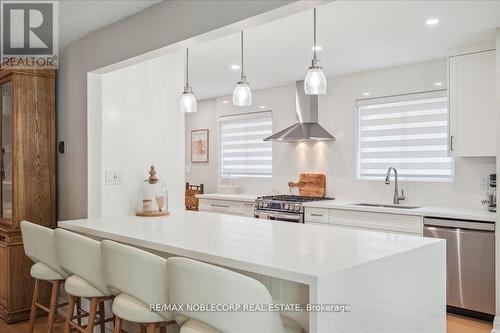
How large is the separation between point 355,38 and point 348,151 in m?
1.77

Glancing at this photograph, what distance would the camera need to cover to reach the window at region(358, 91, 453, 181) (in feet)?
14.4

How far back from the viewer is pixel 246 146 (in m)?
6.35

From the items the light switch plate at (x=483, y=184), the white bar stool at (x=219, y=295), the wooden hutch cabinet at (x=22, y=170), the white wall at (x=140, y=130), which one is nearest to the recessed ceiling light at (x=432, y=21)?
the light switch plate at (x=483, y=184)

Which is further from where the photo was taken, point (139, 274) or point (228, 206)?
point (228, 206)

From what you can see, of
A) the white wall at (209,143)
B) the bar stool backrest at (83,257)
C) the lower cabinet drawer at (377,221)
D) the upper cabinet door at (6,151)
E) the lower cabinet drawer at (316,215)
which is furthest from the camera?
the white wall at (209,143)

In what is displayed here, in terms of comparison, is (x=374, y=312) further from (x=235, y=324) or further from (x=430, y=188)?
(x=430, y=188)

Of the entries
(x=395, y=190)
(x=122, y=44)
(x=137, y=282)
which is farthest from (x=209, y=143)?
(x=137, y=282)

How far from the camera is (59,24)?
3.10 m

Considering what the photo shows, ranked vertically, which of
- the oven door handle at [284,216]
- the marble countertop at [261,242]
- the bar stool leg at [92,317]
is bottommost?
the bar stool leg at [92,317]

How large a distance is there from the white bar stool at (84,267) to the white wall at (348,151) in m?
3.36

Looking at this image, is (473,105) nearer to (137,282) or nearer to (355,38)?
(355,38)

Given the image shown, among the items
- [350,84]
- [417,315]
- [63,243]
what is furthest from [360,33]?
[63,243]

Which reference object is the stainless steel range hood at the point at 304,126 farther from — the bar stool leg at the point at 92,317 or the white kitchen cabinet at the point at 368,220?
the bar stool leg at the point at 92,317

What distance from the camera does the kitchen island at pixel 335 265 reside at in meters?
1.60
